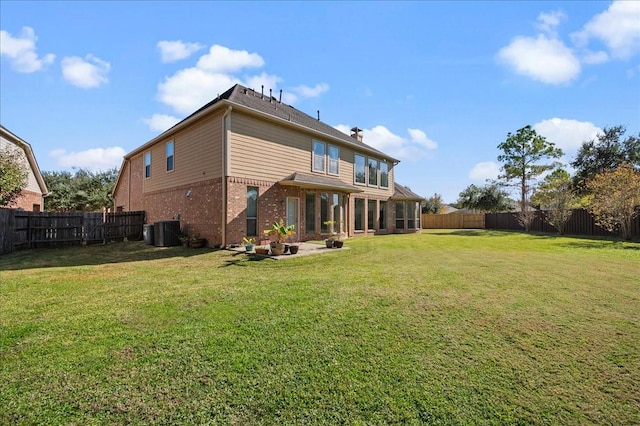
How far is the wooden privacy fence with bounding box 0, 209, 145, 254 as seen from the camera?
36.8ft

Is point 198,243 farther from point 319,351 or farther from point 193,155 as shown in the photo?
point 319,351

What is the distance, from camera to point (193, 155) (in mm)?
12875

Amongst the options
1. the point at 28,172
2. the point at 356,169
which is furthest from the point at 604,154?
the point at 28,172

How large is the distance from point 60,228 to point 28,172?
28.0ft

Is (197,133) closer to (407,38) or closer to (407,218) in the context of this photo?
(407,38)

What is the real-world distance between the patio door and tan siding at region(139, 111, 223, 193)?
11.3ft

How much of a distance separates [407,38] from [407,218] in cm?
1373

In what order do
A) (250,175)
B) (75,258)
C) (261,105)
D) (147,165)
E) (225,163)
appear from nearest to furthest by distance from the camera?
Result: (75,258) < (225,163) < (250,175) < (261,105) < (147,165)

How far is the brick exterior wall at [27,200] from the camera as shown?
17.2 m

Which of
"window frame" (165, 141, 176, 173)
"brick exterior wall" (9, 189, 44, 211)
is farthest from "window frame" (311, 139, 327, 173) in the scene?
→ "brick exterior wall" (9, 189, 44, 211)

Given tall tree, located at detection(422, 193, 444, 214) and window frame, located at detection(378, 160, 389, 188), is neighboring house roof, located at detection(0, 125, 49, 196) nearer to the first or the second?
window frame, located at detection(378, 160, 389, 188)

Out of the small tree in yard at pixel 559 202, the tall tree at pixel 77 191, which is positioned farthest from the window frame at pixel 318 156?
the tall tree at pixel 77 191

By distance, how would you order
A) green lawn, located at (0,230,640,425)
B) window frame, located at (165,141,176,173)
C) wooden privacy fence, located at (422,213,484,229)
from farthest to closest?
wooden privacy fence, located at (422,213,484,229) < window frame, located at (165,141,176,173) < green lawn, located at (0,230,640,425)

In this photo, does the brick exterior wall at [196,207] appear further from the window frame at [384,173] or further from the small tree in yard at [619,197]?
the small tree in yard at [619,197]
